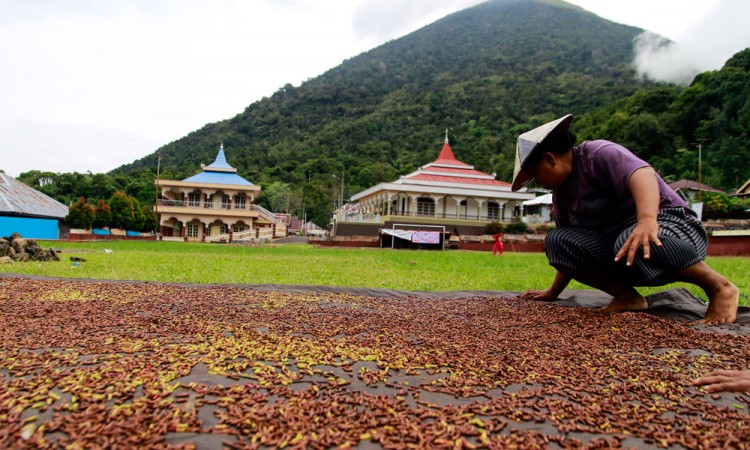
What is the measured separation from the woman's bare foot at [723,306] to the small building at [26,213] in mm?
33443

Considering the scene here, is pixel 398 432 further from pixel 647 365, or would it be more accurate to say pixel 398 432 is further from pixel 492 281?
pixel 492 281

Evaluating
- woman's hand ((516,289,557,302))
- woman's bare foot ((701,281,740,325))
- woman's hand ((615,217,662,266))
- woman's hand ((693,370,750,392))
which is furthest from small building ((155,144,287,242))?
woman's hand ((693,370,750,392))

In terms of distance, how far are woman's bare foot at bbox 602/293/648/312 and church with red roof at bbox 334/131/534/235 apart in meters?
27.9

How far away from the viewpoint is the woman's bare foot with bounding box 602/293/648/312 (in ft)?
11.4

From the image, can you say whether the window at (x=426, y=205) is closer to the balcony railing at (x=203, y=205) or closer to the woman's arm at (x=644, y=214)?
the balcony railing at (x=203, y=205)

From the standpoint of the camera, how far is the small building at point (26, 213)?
26953mm

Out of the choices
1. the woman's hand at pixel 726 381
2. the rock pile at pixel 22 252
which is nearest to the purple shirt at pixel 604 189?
the woman's hand at pixel 726 381

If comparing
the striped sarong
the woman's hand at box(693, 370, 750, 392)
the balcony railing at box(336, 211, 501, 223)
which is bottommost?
the woman's hand at box(693, 370, 750, 392)

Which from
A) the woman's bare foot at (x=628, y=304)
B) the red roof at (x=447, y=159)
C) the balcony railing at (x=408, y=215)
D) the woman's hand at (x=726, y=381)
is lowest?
the woman's hand at (x=726, y=381)

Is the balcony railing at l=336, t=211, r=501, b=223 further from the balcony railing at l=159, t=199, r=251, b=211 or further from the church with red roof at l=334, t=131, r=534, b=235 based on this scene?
the balcony railing at l=159, t=199, r=251, b=211

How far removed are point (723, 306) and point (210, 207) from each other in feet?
128

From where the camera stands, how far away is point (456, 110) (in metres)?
98.4

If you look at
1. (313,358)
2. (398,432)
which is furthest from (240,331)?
(398,432)

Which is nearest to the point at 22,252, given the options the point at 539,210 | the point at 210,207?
the point at 210,207
